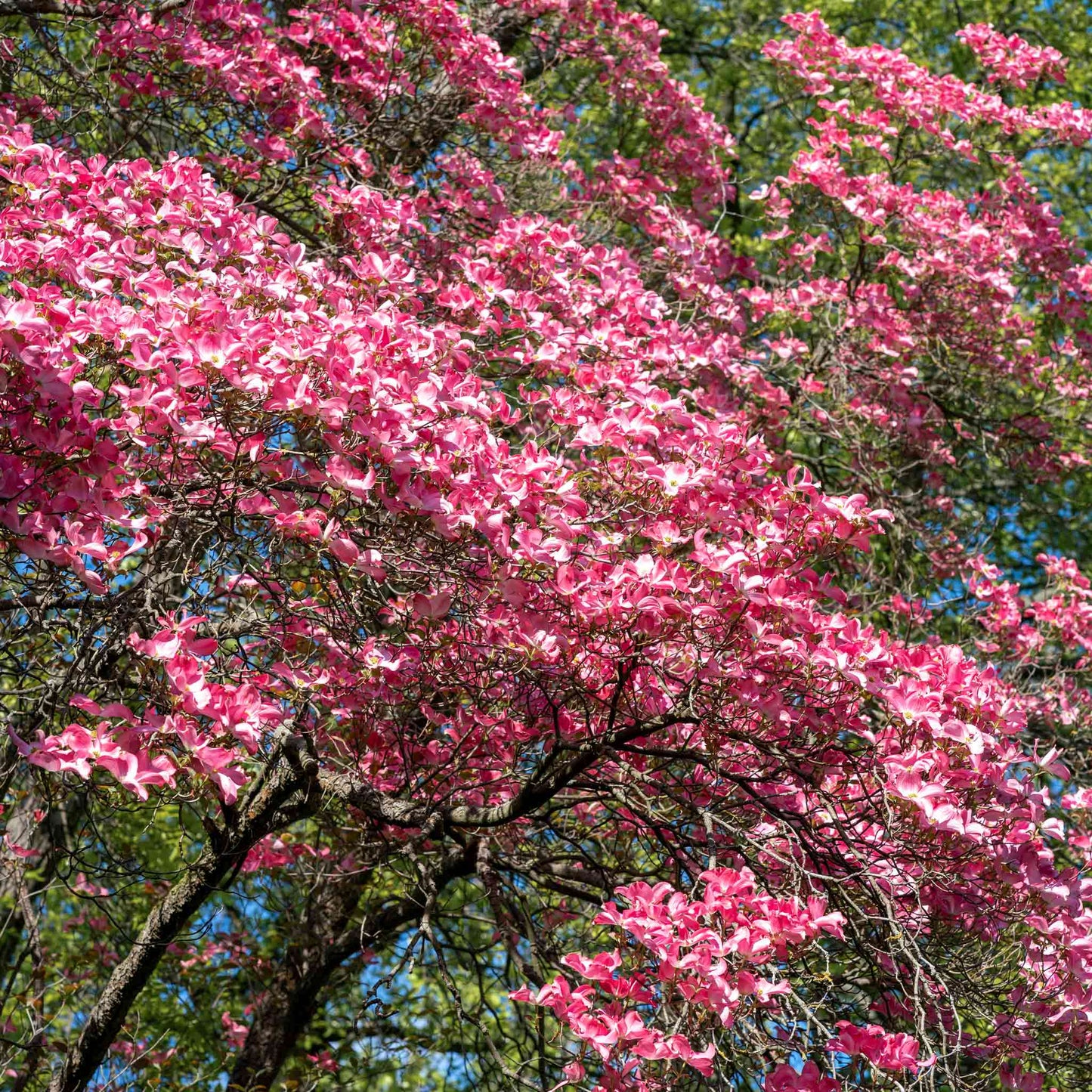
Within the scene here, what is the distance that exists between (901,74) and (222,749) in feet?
18.8

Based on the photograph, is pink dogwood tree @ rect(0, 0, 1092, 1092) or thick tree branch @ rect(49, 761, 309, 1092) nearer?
pink dogwood tree @ rect(0, 0, 1092, 1092)

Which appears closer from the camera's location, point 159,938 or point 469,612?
point 469,612

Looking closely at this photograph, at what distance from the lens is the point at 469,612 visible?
11.0ft

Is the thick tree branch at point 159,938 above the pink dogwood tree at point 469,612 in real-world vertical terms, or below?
below

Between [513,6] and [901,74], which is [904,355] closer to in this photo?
[901,74]

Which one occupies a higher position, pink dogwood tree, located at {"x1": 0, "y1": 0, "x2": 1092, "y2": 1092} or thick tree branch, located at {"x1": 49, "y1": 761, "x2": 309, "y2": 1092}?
pink dogwood tree, located at {"x1": 0, "y1": 0, "x2": 1092, "y2": 1092}

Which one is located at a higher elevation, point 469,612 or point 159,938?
point 469,612

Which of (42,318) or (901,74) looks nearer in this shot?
(42,318)

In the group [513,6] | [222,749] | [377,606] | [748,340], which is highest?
[513,6]

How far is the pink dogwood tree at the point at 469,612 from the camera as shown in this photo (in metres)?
2.75

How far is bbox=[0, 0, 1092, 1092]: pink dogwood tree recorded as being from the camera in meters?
2.75

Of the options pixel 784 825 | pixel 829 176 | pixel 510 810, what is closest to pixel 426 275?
pixel 829 176

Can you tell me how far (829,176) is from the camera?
240 inches

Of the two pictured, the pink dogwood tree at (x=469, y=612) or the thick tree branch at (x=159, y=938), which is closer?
the pink dogwood tree at (x=469, y=612)
